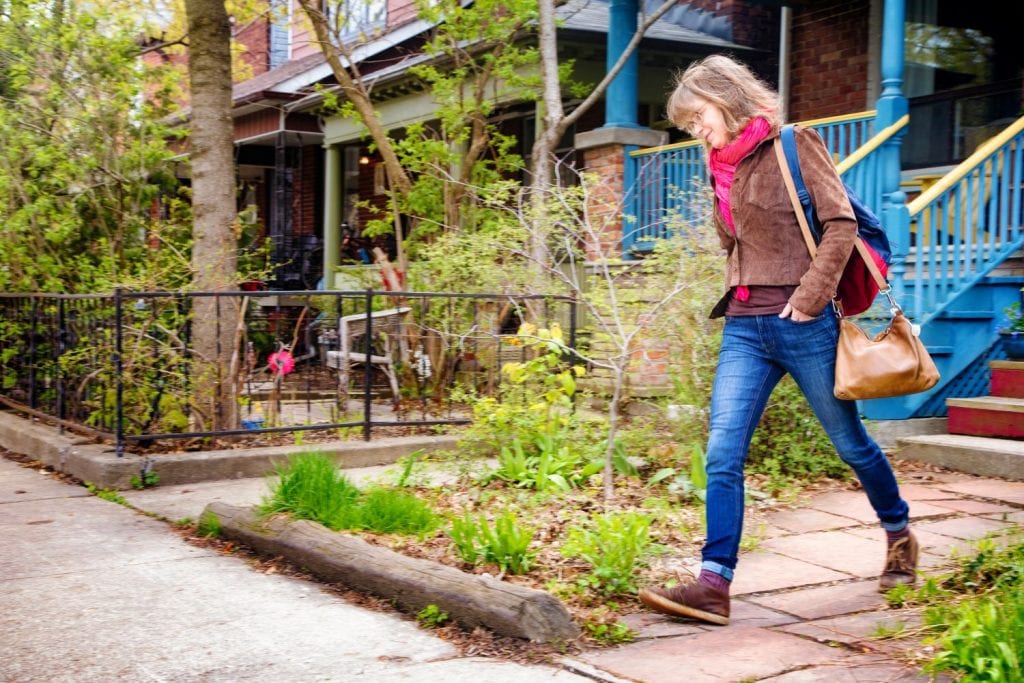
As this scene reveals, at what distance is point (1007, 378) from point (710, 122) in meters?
4.31

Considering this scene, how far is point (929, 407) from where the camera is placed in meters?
7.51

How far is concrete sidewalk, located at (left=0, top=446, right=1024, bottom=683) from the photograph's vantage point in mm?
3367

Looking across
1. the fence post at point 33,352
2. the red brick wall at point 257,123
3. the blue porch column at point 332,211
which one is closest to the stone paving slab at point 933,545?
the fence post at point 33,352

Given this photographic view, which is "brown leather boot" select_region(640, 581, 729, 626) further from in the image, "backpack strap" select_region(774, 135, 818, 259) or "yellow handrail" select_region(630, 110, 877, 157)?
"yellow handrail" select_region(630, 110, 877, 157)

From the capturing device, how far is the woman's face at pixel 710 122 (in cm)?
388

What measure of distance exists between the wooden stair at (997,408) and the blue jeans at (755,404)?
3321 mm

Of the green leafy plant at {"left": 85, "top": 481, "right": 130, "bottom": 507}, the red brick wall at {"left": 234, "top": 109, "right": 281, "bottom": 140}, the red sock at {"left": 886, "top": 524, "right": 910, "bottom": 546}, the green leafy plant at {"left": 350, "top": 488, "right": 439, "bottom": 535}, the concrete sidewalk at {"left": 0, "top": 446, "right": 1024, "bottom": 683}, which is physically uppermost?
the red brick wall at {"left": 234, "top": 109, "right": 281, "bottom": 140}

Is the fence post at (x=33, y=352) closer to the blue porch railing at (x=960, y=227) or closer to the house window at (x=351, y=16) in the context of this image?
the house window at (x=351, y=16)

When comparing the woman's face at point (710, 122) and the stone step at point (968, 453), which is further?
the stone step at point (968, 453)

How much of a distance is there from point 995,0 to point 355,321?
731 centimetres

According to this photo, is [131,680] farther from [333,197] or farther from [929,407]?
[333,197]

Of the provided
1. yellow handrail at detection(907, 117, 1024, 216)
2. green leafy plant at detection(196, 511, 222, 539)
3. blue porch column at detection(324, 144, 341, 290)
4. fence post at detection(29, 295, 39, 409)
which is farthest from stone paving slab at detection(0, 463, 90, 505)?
blue porch column at detection(324, 144, 341, 290)

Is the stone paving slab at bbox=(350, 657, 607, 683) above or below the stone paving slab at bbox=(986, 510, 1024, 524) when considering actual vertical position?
below

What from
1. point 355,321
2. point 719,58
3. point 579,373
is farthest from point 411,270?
point 719,58
